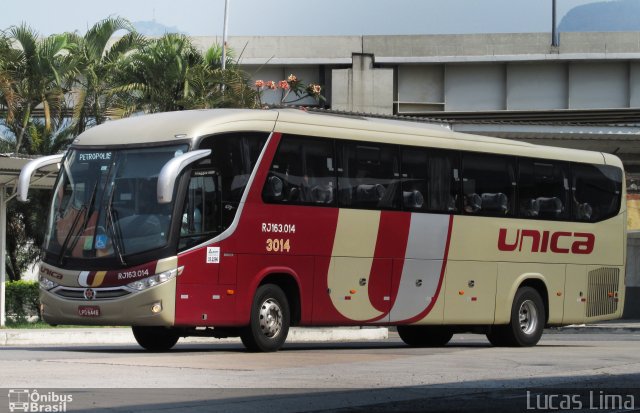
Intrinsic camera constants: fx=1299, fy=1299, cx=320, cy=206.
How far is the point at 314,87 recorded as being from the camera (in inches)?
1865

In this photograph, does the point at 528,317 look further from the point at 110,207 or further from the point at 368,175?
the point at 110,207

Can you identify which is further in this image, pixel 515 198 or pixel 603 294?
pixel 603 294

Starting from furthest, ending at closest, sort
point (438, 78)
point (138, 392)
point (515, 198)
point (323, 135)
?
point (438, 78) → point (515, 198) → point (323, 135) → point (138, 392)

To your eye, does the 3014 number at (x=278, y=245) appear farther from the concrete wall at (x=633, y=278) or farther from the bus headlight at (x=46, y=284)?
the concrete wall at (x=633, y=278)

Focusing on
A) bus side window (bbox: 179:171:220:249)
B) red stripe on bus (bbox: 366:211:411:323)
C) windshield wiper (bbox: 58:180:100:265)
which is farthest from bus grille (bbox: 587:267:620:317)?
windshield wiper (bbox: 58:180:100:265)

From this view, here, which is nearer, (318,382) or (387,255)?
(318,382)

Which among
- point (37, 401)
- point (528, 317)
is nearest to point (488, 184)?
point (528, 317)

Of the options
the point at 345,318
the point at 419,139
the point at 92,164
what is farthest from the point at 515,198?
the point at 92,164

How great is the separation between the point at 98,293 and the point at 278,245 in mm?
2779

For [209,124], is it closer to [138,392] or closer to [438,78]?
[138,392]

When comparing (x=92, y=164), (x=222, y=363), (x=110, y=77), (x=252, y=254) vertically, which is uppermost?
(x=110, y=77)

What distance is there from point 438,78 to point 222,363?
4095 centimetres

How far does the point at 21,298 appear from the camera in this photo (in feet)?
120

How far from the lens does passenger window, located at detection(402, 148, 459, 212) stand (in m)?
21.1
